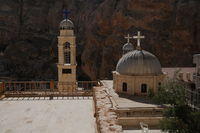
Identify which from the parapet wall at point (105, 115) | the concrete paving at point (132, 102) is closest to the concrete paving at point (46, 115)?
the parapet wall at point (105, 115)

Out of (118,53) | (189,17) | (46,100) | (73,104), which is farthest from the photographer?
(118,53)

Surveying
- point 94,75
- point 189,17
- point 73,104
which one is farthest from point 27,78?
point 73,104

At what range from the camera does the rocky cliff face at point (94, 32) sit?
4047 centimetres

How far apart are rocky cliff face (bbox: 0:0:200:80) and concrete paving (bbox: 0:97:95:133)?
23331 mm

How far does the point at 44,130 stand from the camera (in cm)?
1378

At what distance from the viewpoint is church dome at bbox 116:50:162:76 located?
1803 cm

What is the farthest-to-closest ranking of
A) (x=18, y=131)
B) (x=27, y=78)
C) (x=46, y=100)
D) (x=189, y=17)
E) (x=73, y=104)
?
1. (x=27, y=78)
2. (x=189, y=17)
3. (x=46, y=100)
4. (x=73, y=104)
5. (x=18, y=131)

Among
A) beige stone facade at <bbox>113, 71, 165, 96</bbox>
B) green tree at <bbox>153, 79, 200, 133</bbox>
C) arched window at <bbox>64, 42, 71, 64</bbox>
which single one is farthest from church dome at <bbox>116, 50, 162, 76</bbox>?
arched window at <bbox>64, 42, 71, 64</bbox>

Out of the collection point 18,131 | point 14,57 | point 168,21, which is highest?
point 168,21

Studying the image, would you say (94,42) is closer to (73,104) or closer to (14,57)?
(14,57)

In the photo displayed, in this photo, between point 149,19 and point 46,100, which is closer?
point 46,100

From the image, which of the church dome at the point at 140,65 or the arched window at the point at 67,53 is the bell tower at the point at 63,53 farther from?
the church dome at the point at 140,65

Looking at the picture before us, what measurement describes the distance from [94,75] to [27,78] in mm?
14237

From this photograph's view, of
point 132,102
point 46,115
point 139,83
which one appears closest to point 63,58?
point 139,83
